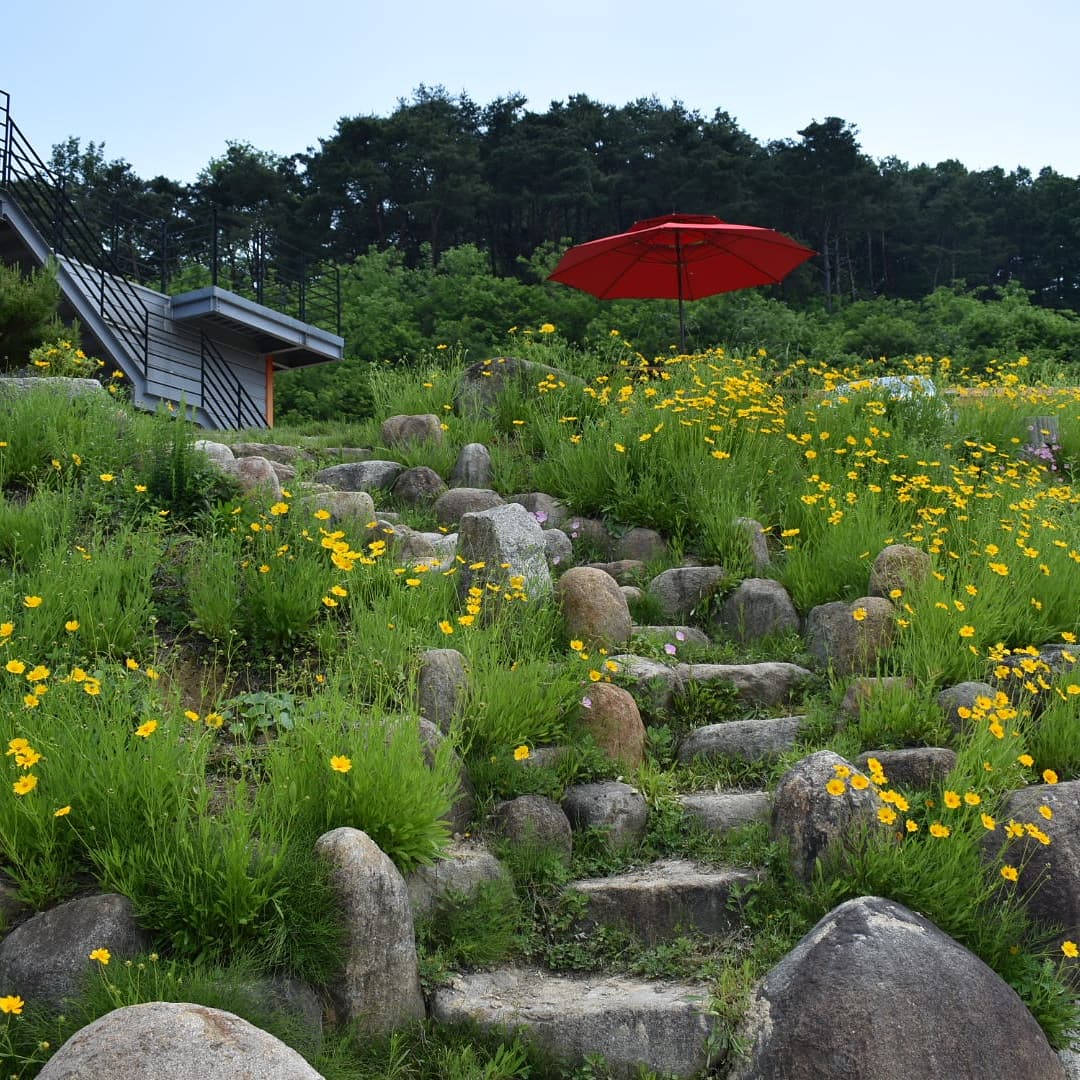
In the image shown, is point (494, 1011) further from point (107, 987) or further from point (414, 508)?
point (414, 508)

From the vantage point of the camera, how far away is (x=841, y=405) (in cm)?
740

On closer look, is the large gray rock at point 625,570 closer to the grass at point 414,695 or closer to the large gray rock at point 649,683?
the grass at point 414,695

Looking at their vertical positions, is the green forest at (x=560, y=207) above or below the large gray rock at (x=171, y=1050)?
above

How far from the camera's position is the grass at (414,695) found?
2.95 m

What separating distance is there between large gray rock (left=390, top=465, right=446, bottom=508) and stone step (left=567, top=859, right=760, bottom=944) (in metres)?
3.54

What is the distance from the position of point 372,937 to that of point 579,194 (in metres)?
30.3

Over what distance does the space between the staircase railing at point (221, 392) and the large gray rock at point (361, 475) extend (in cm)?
874

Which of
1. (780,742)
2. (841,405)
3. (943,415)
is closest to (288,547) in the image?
(780,742)

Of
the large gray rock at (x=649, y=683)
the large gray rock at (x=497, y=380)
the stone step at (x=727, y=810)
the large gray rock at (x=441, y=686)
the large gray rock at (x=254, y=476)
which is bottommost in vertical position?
the stone step at (x=727, y=810)

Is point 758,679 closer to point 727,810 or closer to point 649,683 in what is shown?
point 649,683

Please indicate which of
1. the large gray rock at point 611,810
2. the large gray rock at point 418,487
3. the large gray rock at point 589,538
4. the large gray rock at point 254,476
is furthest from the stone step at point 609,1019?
the large gray rock at point 418,487

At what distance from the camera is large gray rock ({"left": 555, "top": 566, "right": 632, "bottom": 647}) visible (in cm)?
477

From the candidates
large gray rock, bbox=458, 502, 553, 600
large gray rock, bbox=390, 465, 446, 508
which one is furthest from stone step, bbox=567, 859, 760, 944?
large gray rock, bbox=390, 465, 446, 508

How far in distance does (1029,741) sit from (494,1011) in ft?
7.34
